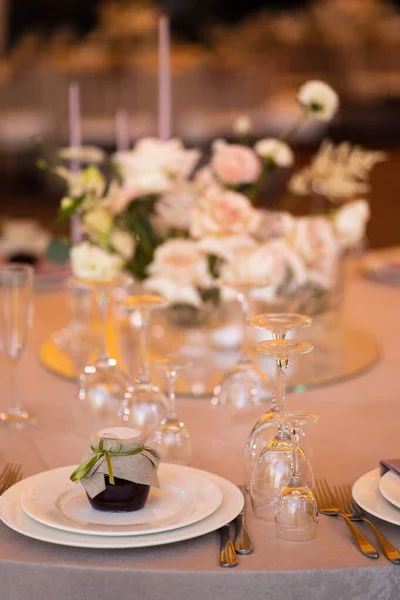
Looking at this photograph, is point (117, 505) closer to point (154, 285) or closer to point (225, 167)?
point (154, 285)

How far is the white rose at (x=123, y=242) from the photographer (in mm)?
2205

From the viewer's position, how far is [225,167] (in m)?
2.21

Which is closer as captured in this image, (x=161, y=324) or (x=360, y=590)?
(x=360, y=590)

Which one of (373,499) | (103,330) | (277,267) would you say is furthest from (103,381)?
(373,499)

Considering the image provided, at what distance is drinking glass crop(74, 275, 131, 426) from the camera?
1.79 metres

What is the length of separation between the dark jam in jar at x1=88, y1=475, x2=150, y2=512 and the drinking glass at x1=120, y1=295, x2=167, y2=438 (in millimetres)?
277

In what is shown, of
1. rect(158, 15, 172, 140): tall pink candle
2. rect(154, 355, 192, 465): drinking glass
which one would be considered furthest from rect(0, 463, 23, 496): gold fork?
rect(158, 15, 172, 140): tall pink candle

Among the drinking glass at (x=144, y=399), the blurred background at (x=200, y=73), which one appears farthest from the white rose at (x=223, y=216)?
the blurred background at (x=200, y=73)

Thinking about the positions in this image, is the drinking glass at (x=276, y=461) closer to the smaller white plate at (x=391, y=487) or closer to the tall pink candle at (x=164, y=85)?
the smaller white plate at (x=391, y=487)

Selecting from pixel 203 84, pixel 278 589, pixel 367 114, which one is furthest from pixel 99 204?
pixel 367 114

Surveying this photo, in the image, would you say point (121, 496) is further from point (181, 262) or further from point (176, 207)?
point (176, 207)

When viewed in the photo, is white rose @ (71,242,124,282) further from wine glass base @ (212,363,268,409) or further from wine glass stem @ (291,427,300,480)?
wine glass stem @ (291,427,300,480)

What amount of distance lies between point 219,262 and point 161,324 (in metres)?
0.19

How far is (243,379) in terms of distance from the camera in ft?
5.90
